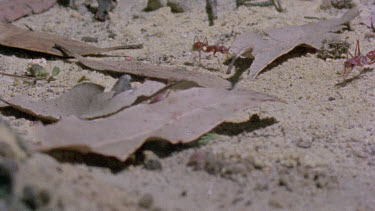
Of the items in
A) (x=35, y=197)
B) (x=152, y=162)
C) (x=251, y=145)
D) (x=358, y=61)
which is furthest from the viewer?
(x=358, y=61)

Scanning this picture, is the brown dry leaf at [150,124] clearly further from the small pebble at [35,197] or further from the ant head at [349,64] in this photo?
the ant head at [349,64]

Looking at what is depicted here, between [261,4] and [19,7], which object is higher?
[261,4]

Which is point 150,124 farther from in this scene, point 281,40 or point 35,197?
point 281,40

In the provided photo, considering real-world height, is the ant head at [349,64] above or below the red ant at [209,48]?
above

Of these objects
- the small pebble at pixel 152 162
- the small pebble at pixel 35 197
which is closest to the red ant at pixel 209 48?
the small pebble at pixel 152 162

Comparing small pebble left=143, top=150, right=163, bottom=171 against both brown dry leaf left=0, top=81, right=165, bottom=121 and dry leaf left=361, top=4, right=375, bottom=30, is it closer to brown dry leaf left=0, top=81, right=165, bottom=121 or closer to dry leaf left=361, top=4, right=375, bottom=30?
brown dry leaf left=0, top=81, right=165, bottom=121

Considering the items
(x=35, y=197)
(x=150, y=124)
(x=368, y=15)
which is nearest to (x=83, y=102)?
(x=150, y=124)

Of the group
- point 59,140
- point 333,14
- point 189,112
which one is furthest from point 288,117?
point 333,14

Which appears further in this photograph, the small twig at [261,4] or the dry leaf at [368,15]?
the small twig at [261,4]
